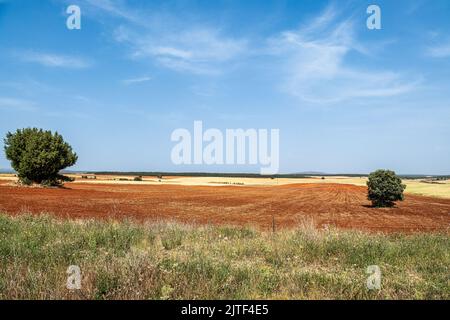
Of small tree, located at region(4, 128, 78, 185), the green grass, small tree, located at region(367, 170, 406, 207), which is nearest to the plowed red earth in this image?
small tree, located at region(367, 170, 406, 207)

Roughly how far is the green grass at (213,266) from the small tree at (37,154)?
156 feet

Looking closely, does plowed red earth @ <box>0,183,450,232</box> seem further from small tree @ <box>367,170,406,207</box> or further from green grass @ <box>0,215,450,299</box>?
green grass @ <box>0,215,450,299</box>

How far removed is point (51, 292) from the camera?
19.8 feet

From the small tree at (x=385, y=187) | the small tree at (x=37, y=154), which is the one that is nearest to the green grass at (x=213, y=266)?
the small tree at (x=385, y=187)

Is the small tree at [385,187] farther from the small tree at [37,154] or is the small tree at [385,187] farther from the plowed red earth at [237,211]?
the small tree at [37,154]

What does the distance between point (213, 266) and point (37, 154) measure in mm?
54340

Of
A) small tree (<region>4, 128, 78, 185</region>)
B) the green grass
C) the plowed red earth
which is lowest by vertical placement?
the plowed red earth

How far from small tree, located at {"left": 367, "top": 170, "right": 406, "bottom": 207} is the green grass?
30497mm

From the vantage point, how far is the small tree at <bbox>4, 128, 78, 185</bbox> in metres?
55.1

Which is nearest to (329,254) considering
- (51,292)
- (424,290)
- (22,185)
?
(424,290)

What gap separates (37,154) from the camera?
2170 inches

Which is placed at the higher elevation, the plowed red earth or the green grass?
the green grass

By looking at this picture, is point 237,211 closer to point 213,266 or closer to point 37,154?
point 213,266

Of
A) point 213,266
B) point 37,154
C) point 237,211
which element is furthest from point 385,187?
point 37,154
